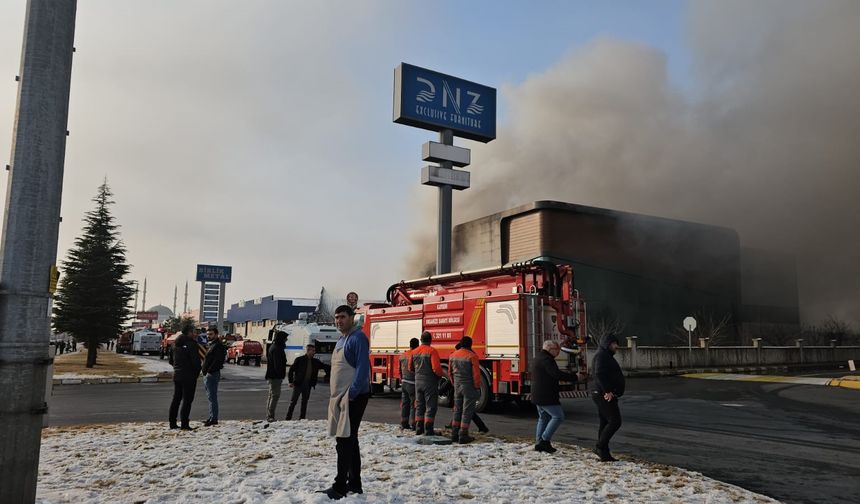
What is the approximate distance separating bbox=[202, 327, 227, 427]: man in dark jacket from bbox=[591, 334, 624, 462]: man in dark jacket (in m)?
5.78

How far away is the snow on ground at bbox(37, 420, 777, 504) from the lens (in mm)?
5375

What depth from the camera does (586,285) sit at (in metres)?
47.9

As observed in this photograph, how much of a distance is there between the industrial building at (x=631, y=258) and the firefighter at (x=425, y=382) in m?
38.6

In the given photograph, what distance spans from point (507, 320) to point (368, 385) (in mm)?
7357

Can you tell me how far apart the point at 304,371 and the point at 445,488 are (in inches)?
213

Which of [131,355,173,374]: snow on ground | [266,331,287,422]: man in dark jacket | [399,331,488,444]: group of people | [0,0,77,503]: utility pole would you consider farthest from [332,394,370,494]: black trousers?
[131,355,173,374]: snow on ground

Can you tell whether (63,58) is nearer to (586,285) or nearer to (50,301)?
(50,301)

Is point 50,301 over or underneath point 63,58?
underneath

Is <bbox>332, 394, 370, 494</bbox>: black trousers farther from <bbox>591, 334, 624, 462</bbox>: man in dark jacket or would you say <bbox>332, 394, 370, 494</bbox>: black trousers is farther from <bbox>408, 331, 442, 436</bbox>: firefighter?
<bbox>408, 331, 442, 436</bbox>: firefighter

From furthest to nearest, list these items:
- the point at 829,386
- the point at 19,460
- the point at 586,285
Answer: the point at 586,285 → the point at 829,386 → the point at 19,460

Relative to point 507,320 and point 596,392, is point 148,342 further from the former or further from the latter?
point 596,392

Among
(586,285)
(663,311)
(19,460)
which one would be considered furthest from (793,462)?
(663,311)

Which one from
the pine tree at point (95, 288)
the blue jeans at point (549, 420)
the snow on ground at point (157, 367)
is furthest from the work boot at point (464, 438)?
the pine tree at point (95, 288)

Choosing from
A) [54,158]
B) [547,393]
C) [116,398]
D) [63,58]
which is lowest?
[116,398]
